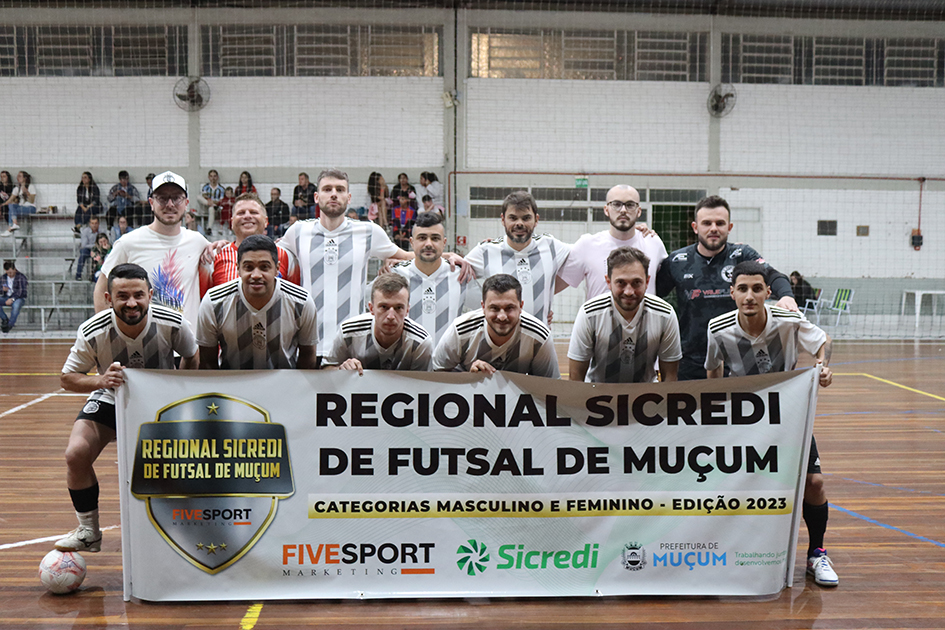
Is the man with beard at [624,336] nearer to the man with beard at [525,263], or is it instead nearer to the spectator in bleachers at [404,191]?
the man with beard at [525,263]

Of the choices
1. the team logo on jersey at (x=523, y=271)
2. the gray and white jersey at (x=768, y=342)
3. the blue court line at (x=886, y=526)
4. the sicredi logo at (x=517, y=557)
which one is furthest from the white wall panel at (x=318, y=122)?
the sicredi logo at (x=517, y=557)

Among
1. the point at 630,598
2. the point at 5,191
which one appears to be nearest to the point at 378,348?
the point at 630,598

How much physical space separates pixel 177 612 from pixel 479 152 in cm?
1540

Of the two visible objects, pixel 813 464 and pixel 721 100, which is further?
pixel 721 100

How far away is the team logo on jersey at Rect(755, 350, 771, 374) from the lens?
3873 millimetres

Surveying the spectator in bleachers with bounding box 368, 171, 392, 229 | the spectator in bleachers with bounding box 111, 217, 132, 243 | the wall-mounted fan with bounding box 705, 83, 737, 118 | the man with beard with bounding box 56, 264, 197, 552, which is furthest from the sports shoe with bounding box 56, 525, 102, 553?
the wall-mounted fan with bounding box 705, 83, 737, 118

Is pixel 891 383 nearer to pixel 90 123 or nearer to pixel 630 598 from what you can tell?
pixel 630 598

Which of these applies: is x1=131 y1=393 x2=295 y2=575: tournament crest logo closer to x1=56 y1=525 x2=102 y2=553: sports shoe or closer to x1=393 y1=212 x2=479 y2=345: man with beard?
x1=56 y1=525 x2=102 y2=553: sports shoe

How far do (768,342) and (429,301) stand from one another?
211 centimetres

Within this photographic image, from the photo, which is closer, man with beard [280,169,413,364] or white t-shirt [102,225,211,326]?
white t-shirt [102,225,211,326]

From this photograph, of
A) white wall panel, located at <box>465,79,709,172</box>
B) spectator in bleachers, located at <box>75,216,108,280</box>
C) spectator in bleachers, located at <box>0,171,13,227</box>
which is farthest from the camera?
white wall panel, located at <box>465,79,709,172</box>

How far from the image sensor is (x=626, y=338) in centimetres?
398

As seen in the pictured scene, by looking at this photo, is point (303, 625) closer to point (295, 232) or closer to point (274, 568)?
point (274, 568)

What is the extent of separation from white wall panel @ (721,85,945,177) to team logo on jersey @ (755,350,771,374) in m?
15.4
